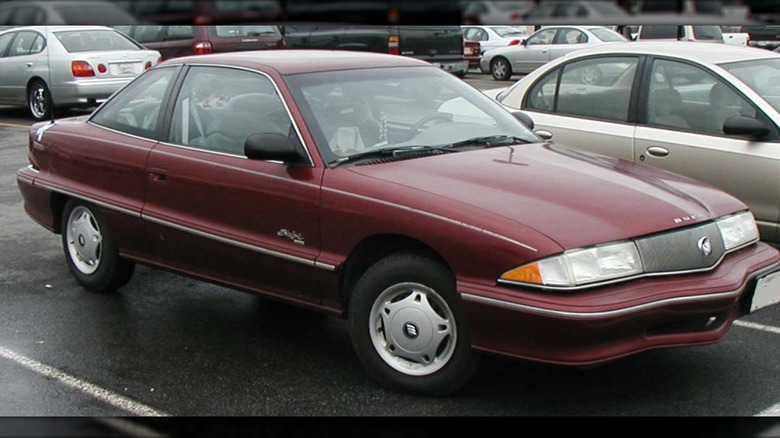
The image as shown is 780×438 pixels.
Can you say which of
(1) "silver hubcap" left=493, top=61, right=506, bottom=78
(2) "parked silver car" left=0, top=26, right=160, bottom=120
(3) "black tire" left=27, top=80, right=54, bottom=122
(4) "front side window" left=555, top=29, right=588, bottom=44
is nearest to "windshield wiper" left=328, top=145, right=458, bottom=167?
(4) "front side window" left=555, top=29, right=588, bottom=44

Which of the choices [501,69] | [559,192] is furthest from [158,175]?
[501,69]

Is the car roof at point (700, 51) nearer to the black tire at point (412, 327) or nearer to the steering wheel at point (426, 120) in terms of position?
the steering wheel at point (426, 120)

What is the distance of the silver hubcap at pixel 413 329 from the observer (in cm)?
391

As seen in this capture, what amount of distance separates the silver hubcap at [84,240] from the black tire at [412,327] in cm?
226

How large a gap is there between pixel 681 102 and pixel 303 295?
10.9 ft

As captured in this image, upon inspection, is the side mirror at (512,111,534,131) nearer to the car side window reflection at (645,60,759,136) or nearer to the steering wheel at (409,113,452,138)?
the steering wheel at (409,113,452,138)

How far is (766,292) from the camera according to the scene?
4.12 meters

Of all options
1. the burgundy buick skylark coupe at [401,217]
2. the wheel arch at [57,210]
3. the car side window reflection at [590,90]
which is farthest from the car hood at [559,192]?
the wheel arch at [57,210]

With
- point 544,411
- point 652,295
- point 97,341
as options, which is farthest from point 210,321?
point 652,295

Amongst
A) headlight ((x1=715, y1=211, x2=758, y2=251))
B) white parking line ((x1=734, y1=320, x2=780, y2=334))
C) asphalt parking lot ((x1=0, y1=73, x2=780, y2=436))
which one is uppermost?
headlight ((x1=715, y1=211, x2=758, y2=251))

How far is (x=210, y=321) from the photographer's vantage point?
526 centimetres

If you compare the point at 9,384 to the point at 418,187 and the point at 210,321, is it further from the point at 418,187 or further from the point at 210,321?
the point at 418,187

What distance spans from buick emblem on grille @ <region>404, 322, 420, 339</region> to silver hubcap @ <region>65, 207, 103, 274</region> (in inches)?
98.1

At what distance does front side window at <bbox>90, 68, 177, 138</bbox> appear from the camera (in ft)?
17.6
